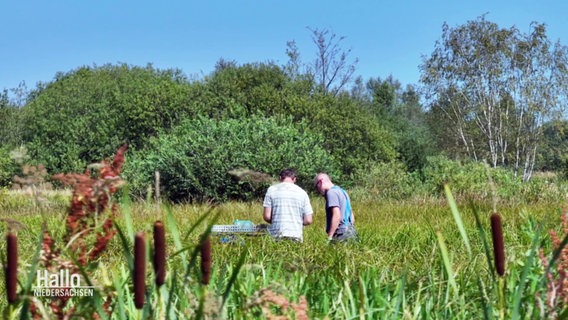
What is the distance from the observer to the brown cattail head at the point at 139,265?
111 centimetres

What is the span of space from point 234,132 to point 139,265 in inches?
954

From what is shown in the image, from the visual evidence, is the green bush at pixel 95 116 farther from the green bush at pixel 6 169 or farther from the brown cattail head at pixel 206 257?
the brown cattail head at pixel 206 257

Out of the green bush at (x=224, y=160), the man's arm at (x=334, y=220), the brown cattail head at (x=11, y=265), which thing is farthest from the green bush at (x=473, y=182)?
the brown cattail head at (x=11, y=265)

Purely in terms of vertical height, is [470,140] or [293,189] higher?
[470,140]

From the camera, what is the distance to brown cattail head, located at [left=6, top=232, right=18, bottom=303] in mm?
1238

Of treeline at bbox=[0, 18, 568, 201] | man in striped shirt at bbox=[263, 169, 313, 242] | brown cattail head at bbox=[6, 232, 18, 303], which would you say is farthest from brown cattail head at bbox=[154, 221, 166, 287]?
treeline at bbox=[0, 18, 568, 201]

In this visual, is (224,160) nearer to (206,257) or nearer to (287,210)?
(287,210)

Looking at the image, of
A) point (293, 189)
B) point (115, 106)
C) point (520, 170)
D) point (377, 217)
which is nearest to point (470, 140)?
point (520, 170)

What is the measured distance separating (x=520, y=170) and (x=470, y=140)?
367 cm

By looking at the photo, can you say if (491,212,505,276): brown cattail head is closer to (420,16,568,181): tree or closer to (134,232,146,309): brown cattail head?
(134,232,146,309): brown cattail head

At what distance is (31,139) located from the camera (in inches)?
1754

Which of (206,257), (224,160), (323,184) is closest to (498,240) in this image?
(206,257)

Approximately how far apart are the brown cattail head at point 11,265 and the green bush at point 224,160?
21.8 metres

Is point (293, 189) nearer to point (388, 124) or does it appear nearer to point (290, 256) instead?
point (290, 256)
